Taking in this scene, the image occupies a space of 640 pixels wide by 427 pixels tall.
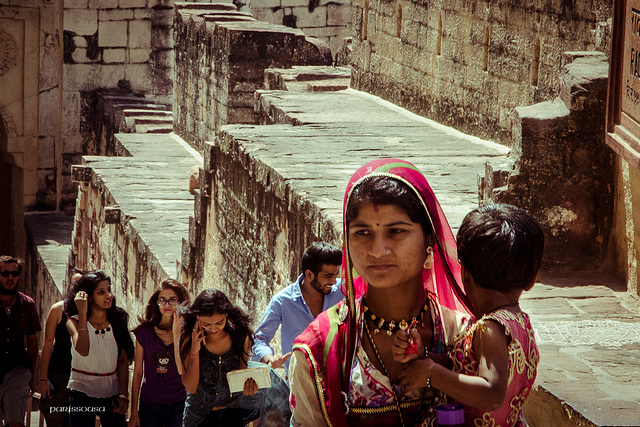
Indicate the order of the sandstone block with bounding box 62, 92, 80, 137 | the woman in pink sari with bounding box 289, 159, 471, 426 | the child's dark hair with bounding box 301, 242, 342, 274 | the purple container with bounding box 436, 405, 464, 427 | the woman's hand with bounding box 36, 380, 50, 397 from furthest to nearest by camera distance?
the sandstone block with bounding box 62, 92, 80, 137 < the woman's hand with bounding box 36, 380, 50, 397 < the child's dark hair with bounding box 301, 242, 342, 274 < the woman in pink sari with bounding box 289, 159, 471, 426 < the purple container with bounding box 436, 405, 464, 427

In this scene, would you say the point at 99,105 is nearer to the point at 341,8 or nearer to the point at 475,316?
the point at 341,8

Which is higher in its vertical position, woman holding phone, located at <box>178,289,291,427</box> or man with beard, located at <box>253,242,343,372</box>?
man with beard, located at <box>253,242,343,372</box>

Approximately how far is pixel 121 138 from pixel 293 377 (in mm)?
14462

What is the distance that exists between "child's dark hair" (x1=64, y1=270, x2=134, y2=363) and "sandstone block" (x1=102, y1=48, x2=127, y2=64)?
1449 centimetres

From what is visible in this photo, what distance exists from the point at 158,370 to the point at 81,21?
15412mm

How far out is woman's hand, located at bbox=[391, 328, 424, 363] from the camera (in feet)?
8.30

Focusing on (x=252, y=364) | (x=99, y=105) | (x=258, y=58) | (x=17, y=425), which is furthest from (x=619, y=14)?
(x=99, y=105)

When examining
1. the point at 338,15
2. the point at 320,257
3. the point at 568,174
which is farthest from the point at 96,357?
the point at 338,15

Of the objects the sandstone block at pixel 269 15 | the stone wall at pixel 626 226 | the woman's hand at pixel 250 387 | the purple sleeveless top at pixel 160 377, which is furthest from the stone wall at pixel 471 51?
the sandstone block at pixel 269 15

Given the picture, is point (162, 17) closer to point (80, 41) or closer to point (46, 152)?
point (80, 41)

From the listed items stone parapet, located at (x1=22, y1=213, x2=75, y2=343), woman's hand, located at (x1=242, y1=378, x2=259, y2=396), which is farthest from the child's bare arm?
stone parapet, located at (x1=22, y1=213, x2=75, y2=343)

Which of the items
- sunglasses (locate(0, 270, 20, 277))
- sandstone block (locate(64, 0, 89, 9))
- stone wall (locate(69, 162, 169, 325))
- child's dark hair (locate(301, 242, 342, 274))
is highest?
sandstone block (locate(64, 0, 89, 9))

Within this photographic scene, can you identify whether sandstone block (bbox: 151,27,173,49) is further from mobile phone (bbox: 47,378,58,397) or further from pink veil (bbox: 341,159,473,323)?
pink veil (bbox: 341,159,473,323)

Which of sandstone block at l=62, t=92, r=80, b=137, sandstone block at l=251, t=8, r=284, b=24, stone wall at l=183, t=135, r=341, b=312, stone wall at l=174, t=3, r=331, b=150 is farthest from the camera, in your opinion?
sandstone block at l=251, t=8, r=284, b=24
